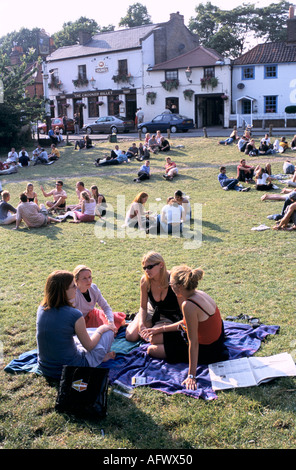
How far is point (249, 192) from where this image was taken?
50.4 ft

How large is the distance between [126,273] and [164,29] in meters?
36.5

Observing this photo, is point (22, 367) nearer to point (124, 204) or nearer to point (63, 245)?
point (63, 245)

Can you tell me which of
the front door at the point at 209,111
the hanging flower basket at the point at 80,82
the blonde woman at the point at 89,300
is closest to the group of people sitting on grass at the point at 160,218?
the blonde woman at the point at 89,300

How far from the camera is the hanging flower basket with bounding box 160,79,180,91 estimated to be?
36969mm

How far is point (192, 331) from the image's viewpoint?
178 inches

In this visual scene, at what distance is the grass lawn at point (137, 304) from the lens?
153 inches

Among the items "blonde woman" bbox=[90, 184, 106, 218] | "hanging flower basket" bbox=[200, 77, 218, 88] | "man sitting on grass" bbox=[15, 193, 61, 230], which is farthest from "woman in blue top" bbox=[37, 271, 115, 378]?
"hanging flower basket" bbox=[200, 77, 218, 88]

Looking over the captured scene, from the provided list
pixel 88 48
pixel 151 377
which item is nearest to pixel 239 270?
pixel 151 377

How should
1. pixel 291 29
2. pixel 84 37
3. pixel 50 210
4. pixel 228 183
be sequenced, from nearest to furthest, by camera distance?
pixel 50 210, pixel 228 183, pixel 291 29, pixel 84 37

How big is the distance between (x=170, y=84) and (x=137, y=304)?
33.2 metres

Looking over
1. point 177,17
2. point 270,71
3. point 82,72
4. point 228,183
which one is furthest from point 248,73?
point 228,183

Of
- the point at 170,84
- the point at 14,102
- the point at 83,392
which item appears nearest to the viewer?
the point at 83,392

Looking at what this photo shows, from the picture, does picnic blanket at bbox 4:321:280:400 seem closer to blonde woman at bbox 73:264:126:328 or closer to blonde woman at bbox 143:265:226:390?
blonde woman at bbox 143:265:226:390

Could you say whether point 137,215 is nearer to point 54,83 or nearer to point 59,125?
point 59,125
